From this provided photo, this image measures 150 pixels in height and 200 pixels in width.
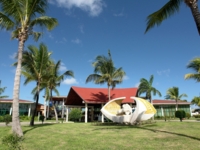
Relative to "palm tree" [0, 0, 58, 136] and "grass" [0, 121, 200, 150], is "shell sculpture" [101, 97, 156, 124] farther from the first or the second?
"palm tree" [0, 0, 58, 136]

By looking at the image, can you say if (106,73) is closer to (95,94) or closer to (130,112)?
(95,94)

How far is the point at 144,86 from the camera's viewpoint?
3444 centimetres

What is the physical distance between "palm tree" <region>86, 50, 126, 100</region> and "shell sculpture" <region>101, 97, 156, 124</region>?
16.6 ft

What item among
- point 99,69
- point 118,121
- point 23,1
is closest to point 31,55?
point 23,1

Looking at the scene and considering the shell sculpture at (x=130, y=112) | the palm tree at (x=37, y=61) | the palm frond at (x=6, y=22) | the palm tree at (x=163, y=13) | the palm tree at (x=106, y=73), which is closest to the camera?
the palm tree at (x=163, y=13)

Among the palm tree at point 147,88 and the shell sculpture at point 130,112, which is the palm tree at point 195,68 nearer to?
the shell sculpture at point 130,112

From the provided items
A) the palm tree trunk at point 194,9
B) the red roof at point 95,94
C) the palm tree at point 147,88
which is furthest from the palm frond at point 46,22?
the palm tree at point 147,88

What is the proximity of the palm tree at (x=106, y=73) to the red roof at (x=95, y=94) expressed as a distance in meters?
2.43

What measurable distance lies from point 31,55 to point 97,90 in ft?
41.5

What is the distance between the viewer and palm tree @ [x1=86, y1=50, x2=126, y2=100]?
22983 millimetres

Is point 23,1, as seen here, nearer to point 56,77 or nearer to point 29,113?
point 56,77

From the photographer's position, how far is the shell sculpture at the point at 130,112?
15491 mm

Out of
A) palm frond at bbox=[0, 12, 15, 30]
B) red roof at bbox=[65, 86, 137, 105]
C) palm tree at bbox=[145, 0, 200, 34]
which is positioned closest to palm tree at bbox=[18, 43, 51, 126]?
palm frond at bbox=[0, 12, 15, 30]

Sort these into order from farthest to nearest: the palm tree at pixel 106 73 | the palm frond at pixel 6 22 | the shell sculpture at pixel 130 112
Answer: the palm tree at pixel 106 73 < the shell sculpture at pixel 130 112 < the palm frond at pixel 6 22
